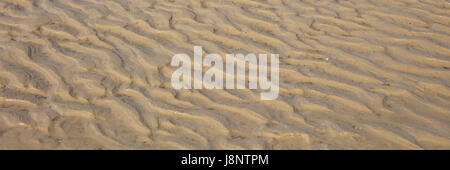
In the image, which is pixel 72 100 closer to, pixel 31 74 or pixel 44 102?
pixel 44 102

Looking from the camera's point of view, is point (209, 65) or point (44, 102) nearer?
point (44, 102)

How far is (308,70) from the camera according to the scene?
4.21 meters

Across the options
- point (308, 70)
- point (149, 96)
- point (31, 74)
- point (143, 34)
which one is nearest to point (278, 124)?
point (308, 70)

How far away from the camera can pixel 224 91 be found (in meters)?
3.97

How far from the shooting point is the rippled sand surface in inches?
138

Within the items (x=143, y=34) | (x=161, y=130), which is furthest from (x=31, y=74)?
(x=161, y=130)

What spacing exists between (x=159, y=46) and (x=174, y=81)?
2.04ft

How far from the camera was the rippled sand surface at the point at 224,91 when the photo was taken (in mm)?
3496

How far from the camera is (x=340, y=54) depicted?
4.42 meters

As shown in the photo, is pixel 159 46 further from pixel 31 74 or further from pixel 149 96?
pixel 31 74
